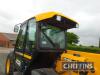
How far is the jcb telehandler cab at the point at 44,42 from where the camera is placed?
6117mm

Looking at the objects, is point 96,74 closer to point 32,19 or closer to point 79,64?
point 79,64

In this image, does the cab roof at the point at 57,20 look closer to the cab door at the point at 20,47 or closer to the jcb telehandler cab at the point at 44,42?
the jcb telehandler cab at the point at 44,42

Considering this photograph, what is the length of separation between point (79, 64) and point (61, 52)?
4.14ft

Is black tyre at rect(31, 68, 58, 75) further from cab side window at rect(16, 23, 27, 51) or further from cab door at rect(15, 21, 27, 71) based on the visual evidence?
cab side window at rect(16, 23, 27, 51)

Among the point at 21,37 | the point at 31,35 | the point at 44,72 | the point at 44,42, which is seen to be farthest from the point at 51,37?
the point at 21,37

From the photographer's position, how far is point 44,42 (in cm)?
629

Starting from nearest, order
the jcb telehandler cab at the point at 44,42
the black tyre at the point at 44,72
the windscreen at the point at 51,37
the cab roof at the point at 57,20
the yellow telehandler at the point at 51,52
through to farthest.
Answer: the yellow telehandler at the point at 51,52, the cab roof at the point at 57,20, the black tyre at the point at 44,72, the jcb telehandler cab at the point at 44,42, the windscreen at the point at 51,37

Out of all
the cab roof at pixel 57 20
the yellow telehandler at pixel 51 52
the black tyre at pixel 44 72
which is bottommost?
the black tyre at pixel 44 72

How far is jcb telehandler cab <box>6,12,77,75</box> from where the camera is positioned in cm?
612

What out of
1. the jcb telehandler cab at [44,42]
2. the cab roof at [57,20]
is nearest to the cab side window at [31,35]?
the jcb telehandler cab at [44,42]

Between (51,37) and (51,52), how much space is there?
0.40 metres

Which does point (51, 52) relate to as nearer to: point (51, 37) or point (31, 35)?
point (51, 37)

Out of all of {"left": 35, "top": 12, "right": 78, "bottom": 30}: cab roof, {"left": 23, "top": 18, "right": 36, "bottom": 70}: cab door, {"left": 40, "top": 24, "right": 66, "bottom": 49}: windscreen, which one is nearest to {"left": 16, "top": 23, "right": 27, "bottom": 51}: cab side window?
{"left": 23, "top": 18, "right": 36, "bottom": 70}: cab door

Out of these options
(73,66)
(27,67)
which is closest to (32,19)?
(27,67)
